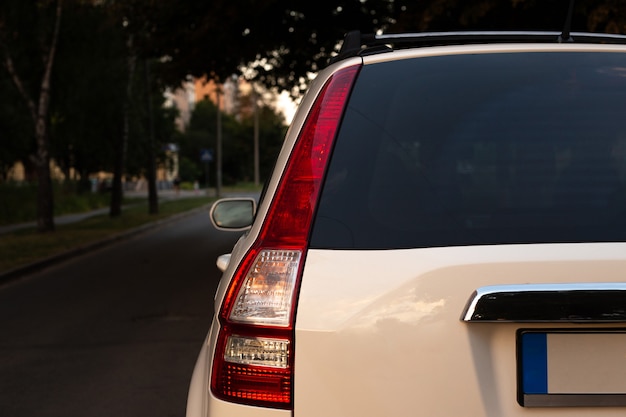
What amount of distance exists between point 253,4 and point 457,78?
1262cm

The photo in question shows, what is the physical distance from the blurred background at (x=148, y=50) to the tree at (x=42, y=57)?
0.03 meters

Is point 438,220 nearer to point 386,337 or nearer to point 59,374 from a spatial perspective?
point 386,337

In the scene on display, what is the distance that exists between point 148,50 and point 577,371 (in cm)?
1593

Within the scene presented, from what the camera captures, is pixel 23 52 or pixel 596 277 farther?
pixel 23 52

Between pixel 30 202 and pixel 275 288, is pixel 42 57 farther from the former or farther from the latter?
pixel 275 288

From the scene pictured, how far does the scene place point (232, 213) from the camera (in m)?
4.34

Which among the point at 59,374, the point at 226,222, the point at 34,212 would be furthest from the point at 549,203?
the point at 34,212

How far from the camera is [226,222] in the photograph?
14.0 ft

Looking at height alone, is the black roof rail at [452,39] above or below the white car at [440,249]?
above

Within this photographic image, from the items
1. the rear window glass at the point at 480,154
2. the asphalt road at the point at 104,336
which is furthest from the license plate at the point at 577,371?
the asphalt road at the point at 104,336

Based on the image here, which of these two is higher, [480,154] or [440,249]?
[480,154]

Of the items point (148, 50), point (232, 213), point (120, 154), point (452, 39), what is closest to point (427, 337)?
point (452, 39)

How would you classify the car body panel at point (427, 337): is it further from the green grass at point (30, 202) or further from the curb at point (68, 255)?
the green grass at point (30, 202)

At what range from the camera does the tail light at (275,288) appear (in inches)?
84.6
